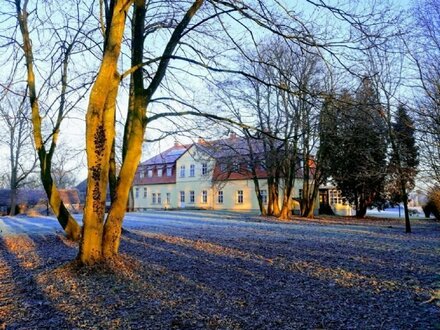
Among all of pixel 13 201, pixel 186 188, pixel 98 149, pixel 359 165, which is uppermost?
pixel 359 165

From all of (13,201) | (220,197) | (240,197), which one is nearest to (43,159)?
(13,201)

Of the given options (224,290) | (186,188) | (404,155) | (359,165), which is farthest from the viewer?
(186,188)

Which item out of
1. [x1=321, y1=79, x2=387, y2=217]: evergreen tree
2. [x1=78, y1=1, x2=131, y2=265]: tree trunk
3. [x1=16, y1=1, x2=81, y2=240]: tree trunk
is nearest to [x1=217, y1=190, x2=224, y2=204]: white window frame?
[x1=321, y1=79, x2=387, y2=217]: evergreen tree

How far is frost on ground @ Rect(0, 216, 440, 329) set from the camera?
4598mm

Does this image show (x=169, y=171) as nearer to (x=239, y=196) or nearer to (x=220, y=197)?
(x=220, y=197)

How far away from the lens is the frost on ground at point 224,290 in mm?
4598

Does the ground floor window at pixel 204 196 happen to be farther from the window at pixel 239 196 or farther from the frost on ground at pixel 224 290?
the frost on ground at pixel 224 290

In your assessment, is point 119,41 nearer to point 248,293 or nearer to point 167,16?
point 167,16

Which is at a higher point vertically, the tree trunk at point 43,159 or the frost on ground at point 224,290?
the tree trunk at point 43,159

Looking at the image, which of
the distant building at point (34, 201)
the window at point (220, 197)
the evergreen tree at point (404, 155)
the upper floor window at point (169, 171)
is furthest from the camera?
the upper floor window at point (169, 171)

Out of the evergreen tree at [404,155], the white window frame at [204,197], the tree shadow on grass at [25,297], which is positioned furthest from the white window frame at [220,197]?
the tree shadow on grass at [25,297]

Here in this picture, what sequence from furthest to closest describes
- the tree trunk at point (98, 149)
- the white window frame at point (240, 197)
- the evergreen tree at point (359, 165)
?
the white window frame at point (240, 197)
the evergreen tree at point (359, 165)
the tree trunk at point (98, 149)

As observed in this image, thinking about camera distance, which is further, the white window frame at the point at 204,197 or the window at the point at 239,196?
the white window frame at the point at 204,197

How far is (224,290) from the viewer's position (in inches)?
236
